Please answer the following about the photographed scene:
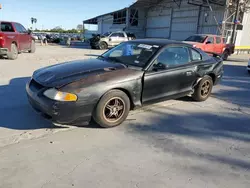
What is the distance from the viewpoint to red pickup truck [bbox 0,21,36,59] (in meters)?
9.68

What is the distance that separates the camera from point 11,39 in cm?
1012

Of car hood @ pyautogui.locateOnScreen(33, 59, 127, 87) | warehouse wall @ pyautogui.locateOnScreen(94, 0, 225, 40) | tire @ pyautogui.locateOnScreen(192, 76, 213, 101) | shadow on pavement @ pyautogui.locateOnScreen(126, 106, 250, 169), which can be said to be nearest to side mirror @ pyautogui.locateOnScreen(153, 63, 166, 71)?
car hood @ pyautogui.locateOnScreen(33, 59, 127, 87)

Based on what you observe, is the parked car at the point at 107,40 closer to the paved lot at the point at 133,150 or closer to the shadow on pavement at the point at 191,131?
the paved lot at the point at 133,150

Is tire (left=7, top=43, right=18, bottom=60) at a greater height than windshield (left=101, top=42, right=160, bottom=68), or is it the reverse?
windshield (left=101, top=42, right=160, bottom=68)

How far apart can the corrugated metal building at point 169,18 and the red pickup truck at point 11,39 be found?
676 inches

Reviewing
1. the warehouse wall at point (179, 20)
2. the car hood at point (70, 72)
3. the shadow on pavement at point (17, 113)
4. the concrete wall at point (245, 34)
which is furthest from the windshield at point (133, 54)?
the concrete wall at point (245, 34)

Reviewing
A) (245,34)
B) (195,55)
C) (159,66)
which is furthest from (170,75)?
(245,34)

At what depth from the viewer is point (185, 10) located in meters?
26.1

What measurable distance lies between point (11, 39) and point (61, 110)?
8.69 meters

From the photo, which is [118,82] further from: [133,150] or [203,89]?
[203,89]

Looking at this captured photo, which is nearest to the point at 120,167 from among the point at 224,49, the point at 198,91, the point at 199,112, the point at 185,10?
the point at 199,112

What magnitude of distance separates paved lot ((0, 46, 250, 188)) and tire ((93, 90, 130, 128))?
141 mm

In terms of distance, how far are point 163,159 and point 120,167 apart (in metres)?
0.60

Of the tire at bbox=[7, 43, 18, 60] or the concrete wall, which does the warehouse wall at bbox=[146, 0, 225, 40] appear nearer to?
the concrete wall
